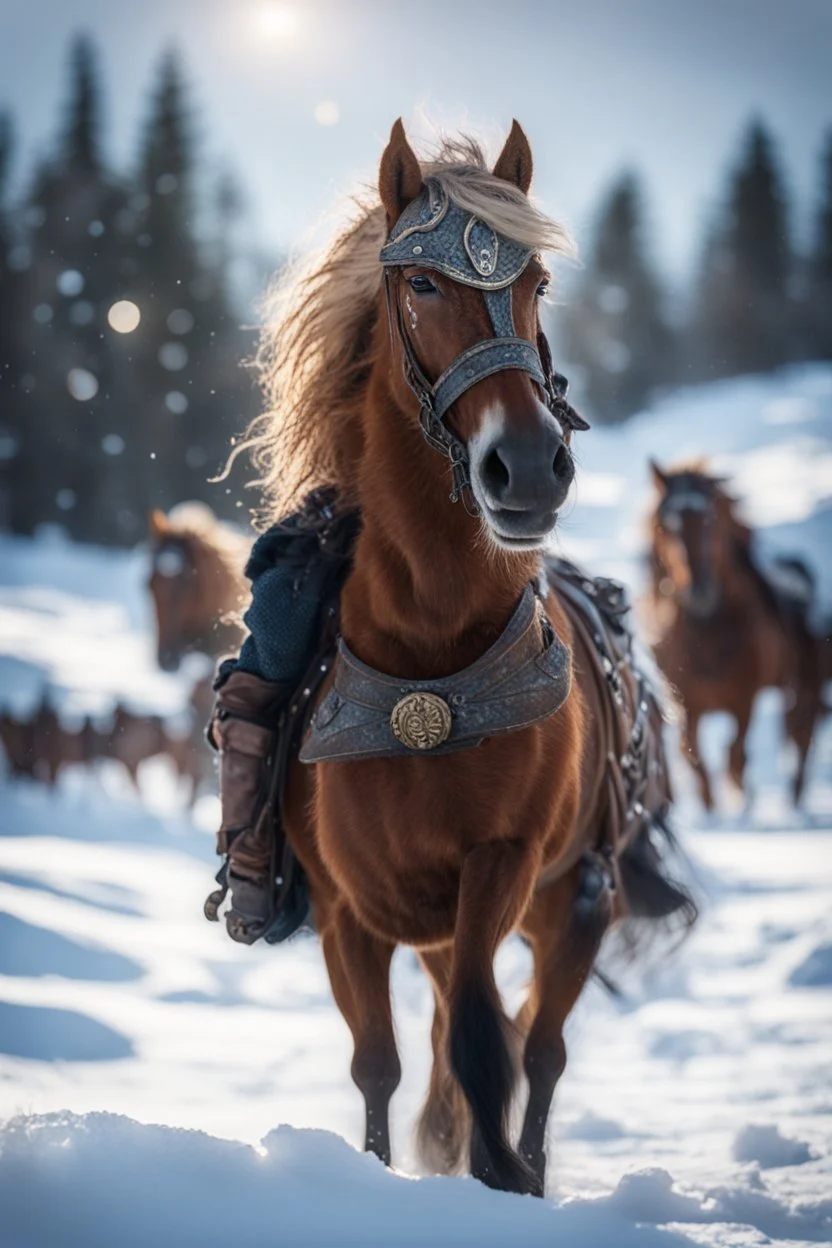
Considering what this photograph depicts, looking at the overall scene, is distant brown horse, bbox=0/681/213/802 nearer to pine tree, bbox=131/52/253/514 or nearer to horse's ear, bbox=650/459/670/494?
horse's ear, bbox=650/459/670/494

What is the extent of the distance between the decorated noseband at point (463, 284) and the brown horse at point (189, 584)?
5417 millimetres

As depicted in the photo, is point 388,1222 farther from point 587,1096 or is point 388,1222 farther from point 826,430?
point 826,430

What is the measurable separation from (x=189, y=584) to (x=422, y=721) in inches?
293

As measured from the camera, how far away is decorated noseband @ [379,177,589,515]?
262cm

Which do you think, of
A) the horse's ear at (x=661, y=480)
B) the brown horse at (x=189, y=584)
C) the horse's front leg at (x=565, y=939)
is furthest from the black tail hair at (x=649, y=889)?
the horse's ear at (x=661, y=480)

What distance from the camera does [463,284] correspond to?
271 centimetres

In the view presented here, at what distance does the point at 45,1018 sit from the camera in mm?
5152

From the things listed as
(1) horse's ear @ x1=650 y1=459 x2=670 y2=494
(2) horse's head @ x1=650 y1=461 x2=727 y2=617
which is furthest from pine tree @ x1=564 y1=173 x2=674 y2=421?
(1) horse's ear @ x1=650 y1=459 x2=670 y2=494

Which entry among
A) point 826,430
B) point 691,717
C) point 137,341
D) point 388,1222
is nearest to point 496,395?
point 388,1222

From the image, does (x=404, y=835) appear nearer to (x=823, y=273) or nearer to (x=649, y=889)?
(x=649, y=889)

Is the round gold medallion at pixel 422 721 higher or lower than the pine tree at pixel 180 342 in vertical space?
lower

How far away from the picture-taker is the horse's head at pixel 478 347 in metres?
2.46

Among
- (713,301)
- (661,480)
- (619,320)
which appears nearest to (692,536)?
(661,480)

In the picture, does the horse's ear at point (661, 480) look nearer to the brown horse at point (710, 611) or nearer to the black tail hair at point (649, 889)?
the brown horse at point (710, 611)
